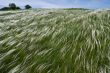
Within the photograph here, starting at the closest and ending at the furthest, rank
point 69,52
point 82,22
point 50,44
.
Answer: point 69,52 < point 50,44 < point 82,22

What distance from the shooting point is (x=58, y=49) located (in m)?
3.69

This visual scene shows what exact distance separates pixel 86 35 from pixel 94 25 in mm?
645

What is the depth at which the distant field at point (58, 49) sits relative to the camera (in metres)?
3.21

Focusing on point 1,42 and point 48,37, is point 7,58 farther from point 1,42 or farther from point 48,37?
point 48,37

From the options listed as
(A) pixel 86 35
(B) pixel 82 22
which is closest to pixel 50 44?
(A) pixel 86 35

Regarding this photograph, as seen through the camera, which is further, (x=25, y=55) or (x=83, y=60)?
(x=25, y=55)

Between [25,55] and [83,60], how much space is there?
103cm

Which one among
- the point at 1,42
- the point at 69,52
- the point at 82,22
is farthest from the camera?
the point at 82,22

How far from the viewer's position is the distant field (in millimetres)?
3205

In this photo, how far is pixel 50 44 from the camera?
3.88 m

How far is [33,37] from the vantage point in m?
4.29

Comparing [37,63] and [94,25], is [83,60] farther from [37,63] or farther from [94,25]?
[94,25]

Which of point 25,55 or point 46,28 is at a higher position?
point 46,28

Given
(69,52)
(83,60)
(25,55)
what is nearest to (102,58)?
(83,60)
